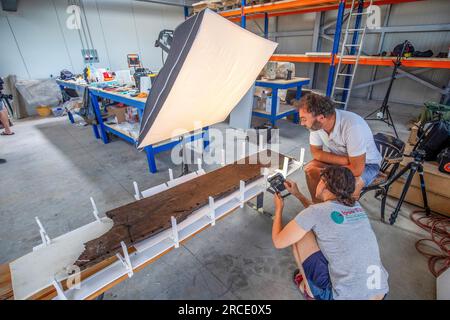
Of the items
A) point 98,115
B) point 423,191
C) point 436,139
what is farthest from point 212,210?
point 98,115

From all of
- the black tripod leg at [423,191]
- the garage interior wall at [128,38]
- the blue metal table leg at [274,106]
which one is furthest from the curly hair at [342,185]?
the garage interior wall at [128,38]

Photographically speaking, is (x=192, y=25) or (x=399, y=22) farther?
(x=399, y=22)

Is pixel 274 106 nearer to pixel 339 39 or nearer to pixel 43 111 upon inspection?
pixel 339 39

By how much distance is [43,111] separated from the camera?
552 cm

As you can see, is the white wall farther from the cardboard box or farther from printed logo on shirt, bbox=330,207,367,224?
printed logo on shirt, bbox=330,207,367,224

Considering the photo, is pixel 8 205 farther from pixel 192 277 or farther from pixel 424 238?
pixel 424 238

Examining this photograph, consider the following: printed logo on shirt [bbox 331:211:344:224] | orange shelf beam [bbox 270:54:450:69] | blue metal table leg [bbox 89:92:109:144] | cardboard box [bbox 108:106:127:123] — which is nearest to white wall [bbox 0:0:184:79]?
blue metal table leg [bbox 89:92:109:144]

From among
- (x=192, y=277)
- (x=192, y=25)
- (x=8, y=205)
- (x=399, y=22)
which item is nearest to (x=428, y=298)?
(x=192, y=277)

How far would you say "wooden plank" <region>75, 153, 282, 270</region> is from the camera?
1.09 m

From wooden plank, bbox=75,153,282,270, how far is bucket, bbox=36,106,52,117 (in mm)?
5748

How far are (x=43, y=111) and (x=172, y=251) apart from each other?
19.1ft

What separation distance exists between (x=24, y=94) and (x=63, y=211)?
4.84 meters

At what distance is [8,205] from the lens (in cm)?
234

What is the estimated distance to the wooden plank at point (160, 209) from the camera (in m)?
1.09
